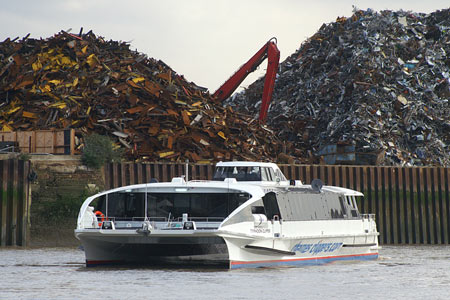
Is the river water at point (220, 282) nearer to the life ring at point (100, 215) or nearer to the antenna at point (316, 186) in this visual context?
the life ring at point (100, 215)

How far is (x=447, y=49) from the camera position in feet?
222

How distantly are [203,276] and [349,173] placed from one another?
71.3ft

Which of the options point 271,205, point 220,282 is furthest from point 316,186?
point 220,282

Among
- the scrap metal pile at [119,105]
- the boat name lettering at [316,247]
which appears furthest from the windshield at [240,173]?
the scrap metal pile at [119,105]

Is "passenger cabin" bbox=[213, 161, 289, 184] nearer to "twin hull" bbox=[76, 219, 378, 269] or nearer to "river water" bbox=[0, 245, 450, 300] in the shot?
"twin hull" bbox=[76, 219, 378, 269]

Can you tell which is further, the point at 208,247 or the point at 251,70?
the point at 251,70

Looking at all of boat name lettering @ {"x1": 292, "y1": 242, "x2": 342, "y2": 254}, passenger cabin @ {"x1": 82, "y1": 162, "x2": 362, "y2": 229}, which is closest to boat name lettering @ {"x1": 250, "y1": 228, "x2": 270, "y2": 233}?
passenger cabin @ {"x1": 82, "y1": 162, "x2": 362, "y2": 229}

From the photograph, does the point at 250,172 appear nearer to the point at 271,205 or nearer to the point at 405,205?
the point at 271,205

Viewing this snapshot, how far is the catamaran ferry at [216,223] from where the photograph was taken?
24969 mm

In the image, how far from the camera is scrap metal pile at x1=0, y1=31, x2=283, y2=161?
151 ft

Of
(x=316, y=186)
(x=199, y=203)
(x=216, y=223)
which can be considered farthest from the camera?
(x=316, y=186)

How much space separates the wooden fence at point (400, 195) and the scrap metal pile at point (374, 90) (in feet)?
19.6

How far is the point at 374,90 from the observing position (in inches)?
2362

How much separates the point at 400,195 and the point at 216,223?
2138cm
